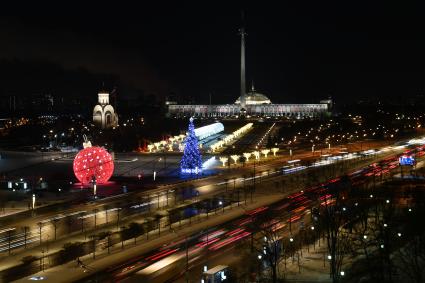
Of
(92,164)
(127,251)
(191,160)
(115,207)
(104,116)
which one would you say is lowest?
(127,251)

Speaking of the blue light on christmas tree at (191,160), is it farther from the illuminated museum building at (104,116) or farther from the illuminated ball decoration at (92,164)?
the illuminated museum building at (104,116)

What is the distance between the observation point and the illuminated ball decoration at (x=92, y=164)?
112ft

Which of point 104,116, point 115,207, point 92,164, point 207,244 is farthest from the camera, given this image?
point 104,116

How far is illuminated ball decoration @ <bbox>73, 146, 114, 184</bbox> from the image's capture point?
34250mm

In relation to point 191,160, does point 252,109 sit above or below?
above

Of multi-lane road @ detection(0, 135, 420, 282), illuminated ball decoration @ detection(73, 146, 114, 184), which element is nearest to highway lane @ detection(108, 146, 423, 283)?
multi-lane road @ detection(0, 135, 420, 282)

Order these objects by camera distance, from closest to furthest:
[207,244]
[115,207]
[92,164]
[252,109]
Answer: [207,244], [115,207], [92,164], [252,109]

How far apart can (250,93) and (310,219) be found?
141878 mm

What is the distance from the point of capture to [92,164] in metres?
34.7

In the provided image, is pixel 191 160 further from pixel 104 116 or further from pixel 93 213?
pixel 104 116

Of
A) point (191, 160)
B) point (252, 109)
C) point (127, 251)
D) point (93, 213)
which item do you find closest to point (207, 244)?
point (127, 251)

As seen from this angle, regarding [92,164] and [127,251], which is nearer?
[127,251]

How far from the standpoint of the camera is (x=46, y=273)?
1873cm

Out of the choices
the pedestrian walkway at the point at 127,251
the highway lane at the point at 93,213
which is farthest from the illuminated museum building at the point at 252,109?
the pedestrian walkway at the point at 127,251
